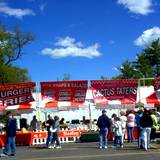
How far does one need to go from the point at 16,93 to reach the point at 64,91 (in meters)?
2.94

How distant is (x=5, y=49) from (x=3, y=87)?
43472 millimetres

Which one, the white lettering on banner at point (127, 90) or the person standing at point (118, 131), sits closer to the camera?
the person standing at point (118, 131)

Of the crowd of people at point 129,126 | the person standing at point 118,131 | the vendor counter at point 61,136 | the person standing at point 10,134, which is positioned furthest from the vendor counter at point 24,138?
the person standing at point 10,134

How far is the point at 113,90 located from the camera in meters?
32.6

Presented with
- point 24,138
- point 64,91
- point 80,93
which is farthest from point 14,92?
point 80,93

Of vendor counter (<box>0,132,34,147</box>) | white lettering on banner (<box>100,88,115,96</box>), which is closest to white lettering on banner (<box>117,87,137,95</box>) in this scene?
white lettering on banner (<box>100,88,115,96</box>)

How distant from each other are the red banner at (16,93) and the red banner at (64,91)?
91cm

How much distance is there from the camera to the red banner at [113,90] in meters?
32.4

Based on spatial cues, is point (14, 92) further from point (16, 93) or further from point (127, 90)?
point (127, 90)

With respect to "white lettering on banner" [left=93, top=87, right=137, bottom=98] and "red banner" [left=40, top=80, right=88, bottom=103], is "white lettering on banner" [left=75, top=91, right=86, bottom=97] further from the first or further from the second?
"white lettering on banner" [left=93, top=87, right=137, bottom=98]

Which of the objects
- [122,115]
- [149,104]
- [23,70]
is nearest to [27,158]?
[122,115]

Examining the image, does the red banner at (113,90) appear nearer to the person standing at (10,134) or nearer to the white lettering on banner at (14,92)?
the white lettering on banner at (14,92)

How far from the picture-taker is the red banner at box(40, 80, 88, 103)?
32.2 metres

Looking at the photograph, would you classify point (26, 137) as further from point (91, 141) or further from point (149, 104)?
point (149, 104)
